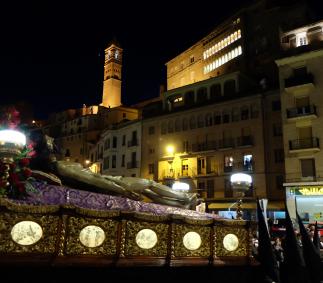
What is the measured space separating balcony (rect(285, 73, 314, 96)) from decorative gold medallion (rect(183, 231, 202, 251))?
2915 cm

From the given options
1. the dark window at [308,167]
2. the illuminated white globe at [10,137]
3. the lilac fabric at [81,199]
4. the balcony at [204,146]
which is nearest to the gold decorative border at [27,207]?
the lilac fabric at [81,199]

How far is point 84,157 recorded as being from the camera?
213ft

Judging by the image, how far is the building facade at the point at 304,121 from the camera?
31.1 meters

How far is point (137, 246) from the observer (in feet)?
17.6

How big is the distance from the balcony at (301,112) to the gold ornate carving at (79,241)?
2951 centimetres

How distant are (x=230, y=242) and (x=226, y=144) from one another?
108 feet

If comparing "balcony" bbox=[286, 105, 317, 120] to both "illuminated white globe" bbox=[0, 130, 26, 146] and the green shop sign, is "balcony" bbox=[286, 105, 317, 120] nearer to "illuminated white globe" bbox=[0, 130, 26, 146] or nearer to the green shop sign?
the green shop sign

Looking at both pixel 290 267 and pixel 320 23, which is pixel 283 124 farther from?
pixel 290 267

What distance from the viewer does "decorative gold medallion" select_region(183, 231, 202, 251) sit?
580 centimetres

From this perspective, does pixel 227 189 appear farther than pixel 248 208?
Yes

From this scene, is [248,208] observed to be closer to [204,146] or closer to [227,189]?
[227,189]

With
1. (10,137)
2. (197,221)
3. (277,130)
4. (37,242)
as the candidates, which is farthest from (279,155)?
(37,242)

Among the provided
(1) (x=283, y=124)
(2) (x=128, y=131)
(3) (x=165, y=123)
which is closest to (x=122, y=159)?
(2) (x=128, y=131)

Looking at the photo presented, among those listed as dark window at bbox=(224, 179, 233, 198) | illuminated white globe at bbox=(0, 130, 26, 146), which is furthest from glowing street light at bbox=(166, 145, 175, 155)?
illuminated white globe at bbox=(0, 130, 26, 146)
